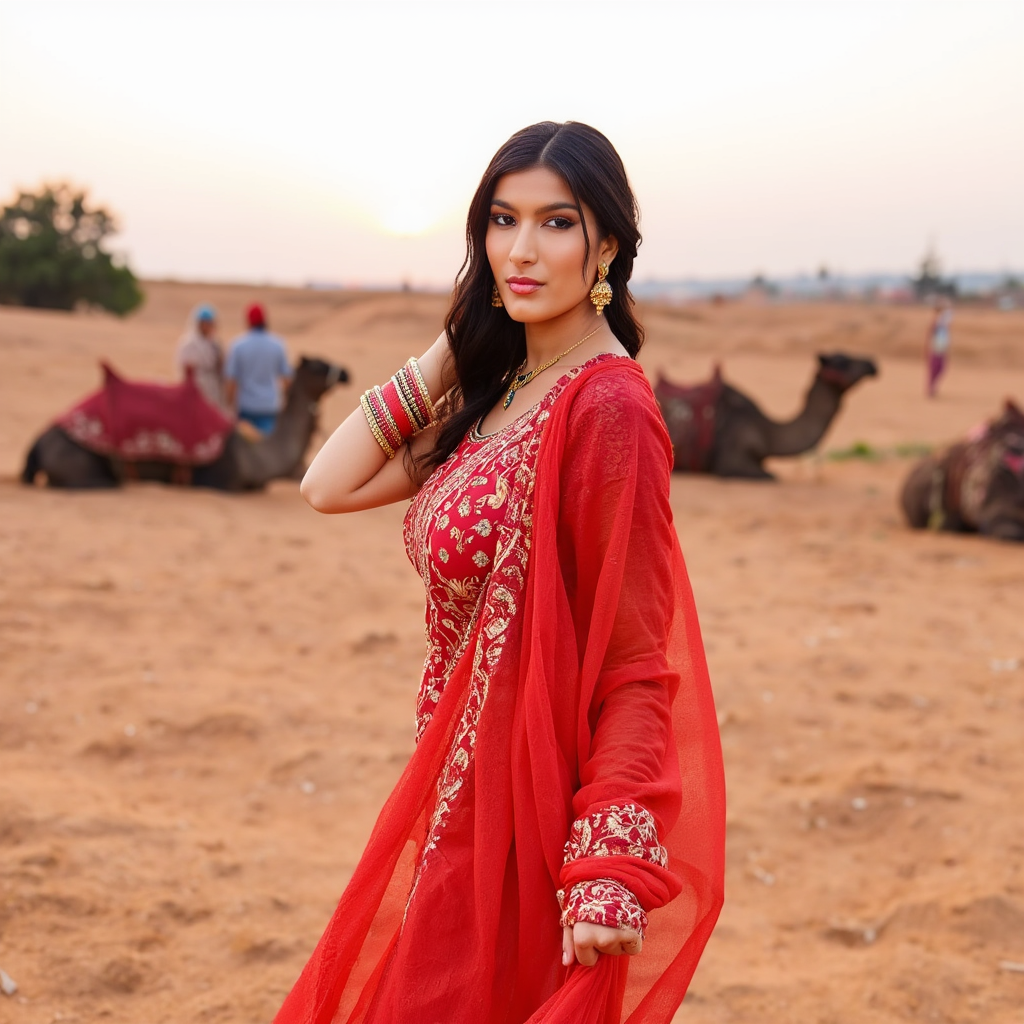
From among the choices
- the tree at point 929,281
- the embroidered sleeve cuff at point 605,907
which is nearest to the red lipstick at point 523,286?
the embroidered sleeve cuff at point 605,907

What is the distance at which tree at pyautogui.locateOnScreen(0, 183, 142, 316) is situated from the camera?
113 ft

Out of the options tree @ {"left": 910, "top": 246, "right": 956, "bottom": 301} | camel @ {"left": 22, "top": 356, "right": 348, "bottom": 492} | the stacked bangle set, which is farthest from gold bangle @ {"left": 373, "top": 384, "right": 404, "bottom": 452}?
tree @ {"left": 910, "top": 246, "right": 956, "bottom": 301}

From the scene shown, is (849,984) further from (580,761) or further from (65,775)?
(65,775)

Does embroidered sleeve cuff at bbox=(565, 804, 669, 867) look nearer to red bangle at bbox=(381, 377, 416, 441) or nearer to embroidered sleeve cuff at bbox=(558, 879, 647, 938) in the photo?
embroidered sleeve cuff at bbox=(558, 879, 647, 938)

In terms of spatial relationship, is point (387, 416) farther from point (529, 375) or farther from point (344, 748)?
point (344, 748)

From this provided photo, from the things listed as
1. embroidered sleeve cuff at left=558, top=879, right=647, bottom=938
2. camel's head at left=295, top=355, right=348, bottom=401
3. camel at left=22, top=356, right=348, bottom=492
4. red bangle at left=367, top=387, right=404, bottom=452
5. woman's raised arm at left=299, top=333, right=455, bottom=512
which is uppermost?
red bangle at left=367, top=387, right=404, bottom=452

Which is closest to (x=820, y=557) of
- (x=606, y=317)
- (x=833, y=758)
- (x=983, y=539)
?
(x=983, y=539)

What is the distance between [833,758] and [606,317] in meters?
3.54

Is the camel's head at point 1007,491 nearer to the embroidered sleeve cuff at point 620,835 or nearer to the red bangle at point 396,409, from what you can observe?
the red bangle at point 396,409

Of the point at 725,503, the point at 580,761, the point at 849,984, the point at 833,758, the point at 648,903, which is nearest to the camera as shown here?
the point at 648,903

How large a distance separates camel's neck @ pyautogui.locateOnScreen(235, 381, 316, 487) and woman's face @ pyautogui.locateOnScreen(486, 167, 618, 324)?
870 centimetres

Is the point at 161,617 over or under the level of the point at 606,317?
under

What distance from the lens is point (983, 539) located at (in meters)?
9.45

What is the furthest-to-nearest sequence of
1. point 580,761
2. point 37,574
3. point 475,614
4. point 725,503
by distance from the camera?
point 725,503 → point 37,574 → point 475,614 → point 580,761
